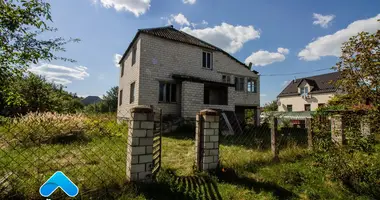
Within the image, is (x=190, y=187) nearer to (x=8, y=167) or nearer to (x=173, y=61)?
(x=8, y=167)

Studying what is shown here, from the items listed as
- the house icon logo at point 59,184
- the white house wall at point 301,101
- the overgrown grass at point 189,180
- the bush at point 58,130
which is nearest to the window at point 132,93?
the bush at point 58,130

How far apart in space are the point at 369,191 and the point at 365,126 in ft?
4.12

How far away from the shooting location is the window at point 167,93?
12285mm

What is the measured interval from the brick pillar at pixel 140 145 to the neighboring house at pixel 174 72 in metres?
8.30

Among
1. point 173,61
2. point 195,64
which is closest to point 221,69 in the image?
point 195,64

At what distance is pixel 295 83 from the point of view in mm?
30219

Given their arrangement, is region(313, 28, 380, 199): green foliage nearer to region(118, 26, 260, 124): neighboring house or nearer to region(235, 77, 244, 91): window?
region(118, 26, 260, 124): neighboring house

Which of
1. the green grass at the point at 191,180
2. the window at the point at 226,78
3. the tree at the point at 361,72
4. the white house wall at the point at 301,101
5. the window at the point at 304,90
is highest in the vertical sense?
the window at the point at 304,90

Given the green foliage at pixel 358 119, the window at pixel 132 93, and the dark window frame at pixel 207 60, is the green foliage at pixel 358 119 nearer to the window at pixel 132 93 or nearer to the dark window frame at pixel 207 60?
the dark window frame at pixel 207 60

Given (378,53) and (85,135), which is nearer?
(378,53)

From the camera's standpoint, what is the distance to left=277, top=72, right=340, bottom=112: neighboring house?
80.5 ft

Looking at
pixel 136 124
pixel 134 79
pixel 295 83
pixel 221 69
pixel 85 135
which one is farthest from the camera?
pixel 295 83

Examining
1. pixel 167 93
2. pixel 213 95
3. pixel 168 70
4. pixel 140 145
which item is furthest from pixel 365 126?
pixel 213 95

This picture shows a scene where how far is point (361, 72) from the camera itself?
3582mm
